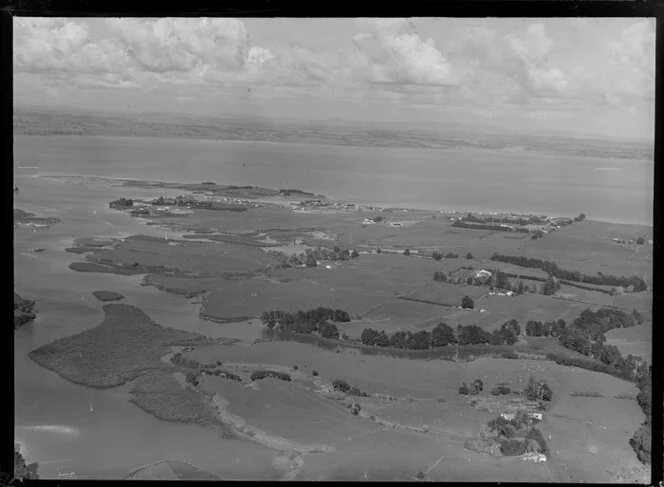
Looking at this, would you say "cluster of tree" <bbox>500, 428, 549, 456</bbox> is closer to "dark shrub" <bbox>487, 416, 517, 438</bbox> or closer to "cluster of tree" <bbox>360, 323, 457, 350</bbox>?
"dark shrub" <bbox>487, 416, 517, 438</bbox>

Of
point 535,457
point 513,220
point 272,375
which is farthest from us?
point 513,220

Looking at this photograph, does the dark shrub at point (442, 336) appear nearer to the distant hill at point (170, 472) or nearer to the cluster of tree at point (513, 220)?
the cluster of tree at point (513, 220)

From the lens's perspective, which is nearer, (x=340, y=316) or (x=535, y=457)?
(x=535, y=457)

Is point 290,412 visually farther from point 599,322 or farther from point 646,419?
point 646,419

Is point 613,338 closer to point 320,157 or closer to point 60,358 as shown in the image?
point 320,157

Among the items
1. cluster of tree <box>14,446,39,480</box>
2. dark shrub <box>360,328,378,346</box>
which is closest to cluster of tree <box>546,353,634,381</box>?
dark shrub <box>360,328,378,346</box>

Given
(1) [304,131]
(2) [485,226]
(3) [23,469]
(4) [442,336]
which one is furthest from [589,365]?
(3) [23,469]

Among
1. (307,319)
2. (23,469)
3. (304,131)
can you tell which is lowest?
(23,469)

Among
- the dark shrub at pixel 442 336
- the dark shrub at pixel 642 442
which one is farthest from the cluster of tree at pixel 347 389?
the dark shrub at pixel 642 442
